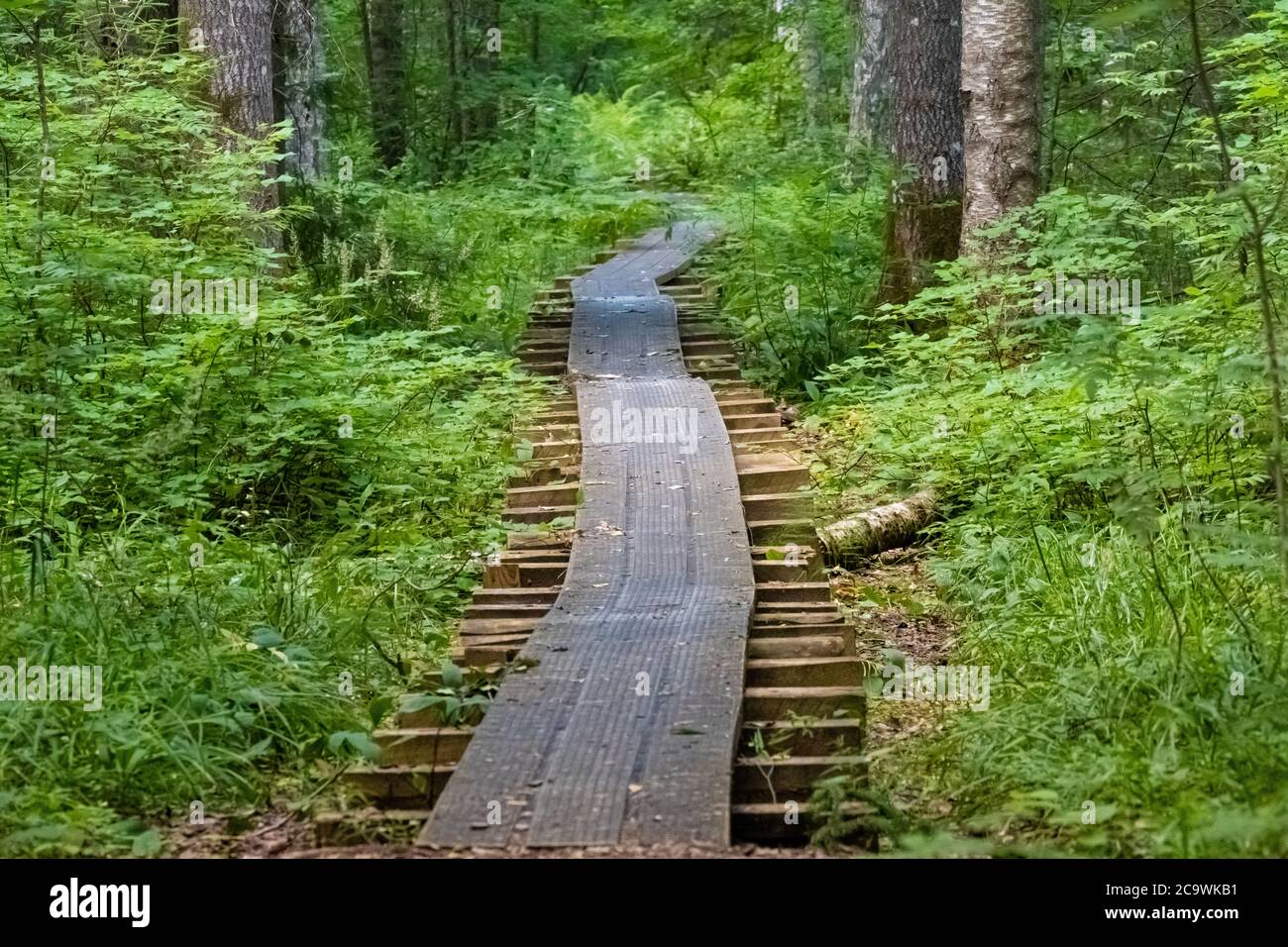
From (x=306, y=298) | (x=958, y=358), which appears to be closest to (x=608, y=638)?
(x=958, y=358)

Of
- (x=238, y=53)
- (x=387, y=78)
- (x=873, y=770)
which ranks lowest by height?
(x=873, y=770)

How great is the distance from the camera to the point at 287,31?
45.5 ft

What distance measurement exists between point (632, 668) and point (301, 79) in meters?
11.5

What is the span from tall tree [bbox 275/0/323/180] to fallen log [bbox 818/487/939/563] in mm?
7345

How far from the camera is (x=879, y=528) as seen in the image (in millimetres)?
7949

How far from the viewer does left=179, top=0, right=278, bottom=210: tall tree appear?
34.3 ft

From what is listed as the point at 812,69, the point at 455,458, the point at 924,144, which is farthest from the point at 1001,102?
the point at 812,69

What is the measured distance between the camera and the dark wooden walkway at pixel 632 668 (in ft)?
13.1

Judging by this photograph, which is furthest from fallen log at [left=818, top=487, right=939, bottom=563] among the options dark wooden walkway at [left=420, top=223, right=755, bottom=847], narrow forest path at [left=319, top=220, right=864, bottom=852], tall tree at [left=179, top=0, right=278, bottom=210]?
tall tree at [left=179, top=0, right=278, bottom=210]

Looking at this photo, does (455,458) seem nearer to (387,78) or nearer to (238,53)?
(238,53)

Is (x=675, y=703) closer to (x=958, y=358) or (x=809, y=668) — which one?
(x=809, y=668)

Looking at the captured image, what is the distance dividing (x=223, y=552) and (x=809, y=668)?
118 inches

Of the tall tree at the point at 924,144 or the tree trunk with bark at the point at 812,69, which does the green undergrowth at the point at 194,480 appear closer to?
the tall tree at the point at 924,144

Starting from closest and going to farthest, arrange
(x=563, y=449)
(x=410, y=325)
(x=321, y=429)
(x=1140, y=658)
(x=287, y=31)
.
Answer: (x=1140, y=658) < (x=321, y=429) < (x=563, y=449) < (x=410, y=325) < (x=287, y=31)
